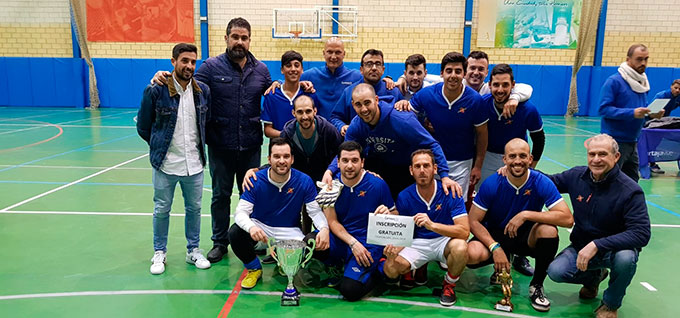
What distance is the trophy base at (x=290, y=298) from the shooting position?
3.97 meters

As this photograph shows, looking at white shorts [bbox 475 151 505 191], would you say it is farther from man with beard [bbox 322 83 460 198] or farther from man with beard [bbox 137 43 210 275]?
man with beard [bbox 137 43 210 275]

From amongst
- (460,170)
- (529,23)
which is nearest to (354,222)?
(460,170)

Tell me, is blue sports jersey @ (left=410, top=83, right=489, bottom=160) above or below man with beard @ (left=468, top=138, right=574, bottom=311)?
above

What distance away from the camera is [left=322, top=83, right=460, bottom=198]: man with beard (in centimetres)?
419

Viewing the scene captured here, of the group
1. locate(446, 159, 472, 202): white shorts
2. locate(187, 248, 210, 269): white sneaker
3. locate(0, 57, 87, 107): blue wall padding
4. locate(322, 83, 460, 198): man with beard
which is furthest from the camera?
locate(0, 57, 87, 107): blue wall padding

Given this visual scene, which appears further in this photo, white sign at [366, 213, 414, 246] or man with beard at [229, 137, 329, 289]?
man with beard at [229, 137, 329, 289]

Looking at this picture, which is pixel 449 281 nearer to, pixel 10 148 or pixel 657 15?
pixel 10 148

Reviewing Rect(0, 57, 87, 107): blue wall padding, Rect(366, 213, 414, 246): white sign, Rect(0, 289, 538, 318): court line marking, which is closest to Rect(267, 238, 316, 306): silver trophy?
Rect(0, 289, 538, 318): court line marking

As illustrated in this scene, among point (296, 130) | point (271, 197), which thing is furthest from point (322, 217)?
point (296, 130)

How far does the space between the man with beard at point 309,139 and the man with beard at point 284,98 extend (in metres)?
0.35

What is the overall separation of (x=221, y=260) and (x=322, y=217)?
1389 millimetres

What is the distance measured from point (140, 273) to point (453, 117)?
11.1ft

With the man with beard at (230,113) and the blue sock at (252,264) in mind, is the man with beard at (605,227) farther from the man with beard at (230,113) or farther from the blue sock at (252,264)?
the man with beard at (230,113)

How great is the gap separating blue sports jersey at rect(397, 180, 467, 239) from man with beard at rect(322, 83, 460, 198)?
0.29ft
